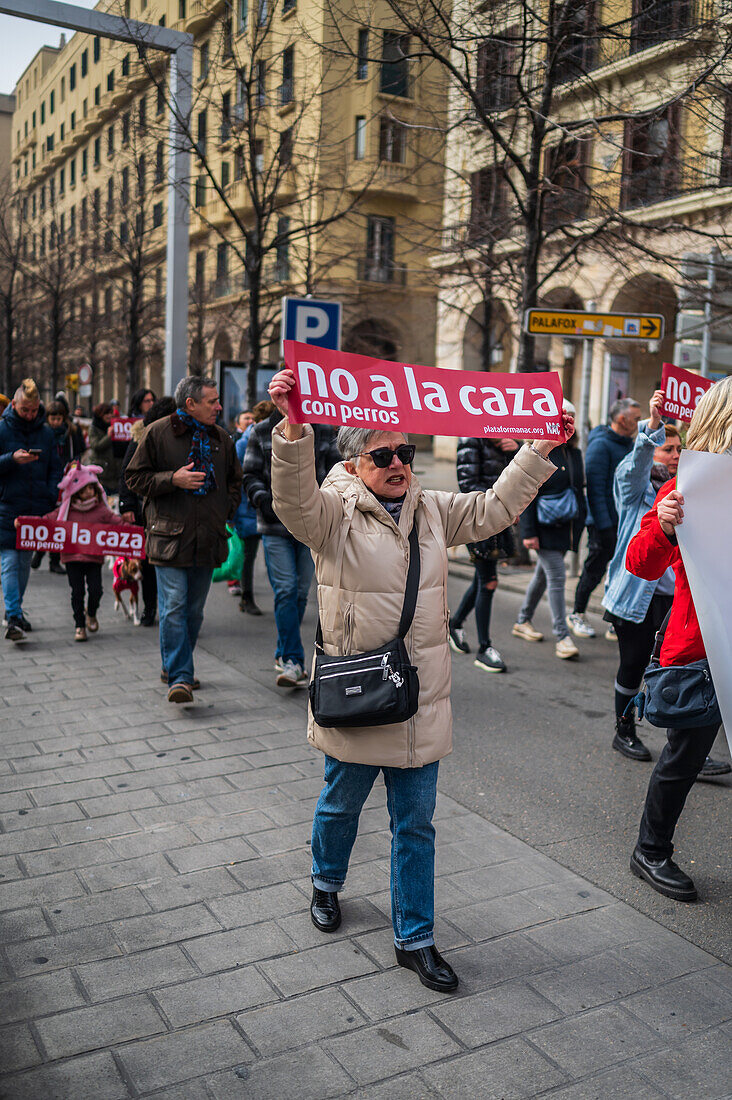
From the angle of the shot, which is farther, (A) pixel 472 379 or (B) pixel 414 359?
(B) pixel 414 359

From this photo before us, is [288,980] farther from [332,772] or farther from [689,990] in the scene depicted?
[689,990]

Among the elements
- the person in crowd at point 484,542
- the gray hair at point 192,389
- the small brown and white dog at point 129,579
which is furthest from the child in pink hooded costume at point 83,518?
the person in crowd at point 484,542

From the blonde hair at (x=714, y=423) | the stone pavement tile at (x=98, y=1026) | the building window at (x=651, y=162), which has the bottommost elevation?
the stone pavement tile at (x=98, y=1026)

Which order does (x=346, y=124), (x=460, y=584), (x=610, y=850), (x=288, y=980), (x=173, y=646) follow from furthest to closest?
(x=346, y=124) → (x=460, y=584) → (x=173, y=646) → (x=610, y=850) → (x=288, y=980)

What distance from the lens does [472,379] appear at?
3.55 m

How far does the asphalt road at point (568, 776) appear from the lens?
3996mm

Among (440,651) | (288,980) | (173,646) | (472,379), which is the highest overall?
(472,379)

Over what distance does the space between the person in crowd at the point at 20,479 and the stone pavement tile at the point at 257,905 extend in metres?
4.58

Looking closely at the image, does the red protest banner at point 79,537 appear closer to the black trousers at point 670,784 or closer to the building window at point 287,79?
the black trousers at point 670,784

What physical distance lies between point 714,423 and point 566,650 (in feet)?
14.4

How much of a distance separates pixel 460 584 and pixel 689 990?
8.22 m

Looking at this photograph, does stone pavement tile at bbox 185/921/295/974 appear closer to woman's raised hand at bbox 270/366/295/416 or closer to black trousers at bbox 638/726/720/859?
black trousers at bbox 638/726/720/859

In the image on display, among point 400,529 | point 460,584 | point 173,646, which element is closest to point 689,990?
point 400,529

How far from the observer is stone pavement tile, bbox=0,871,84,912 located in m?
3.67
